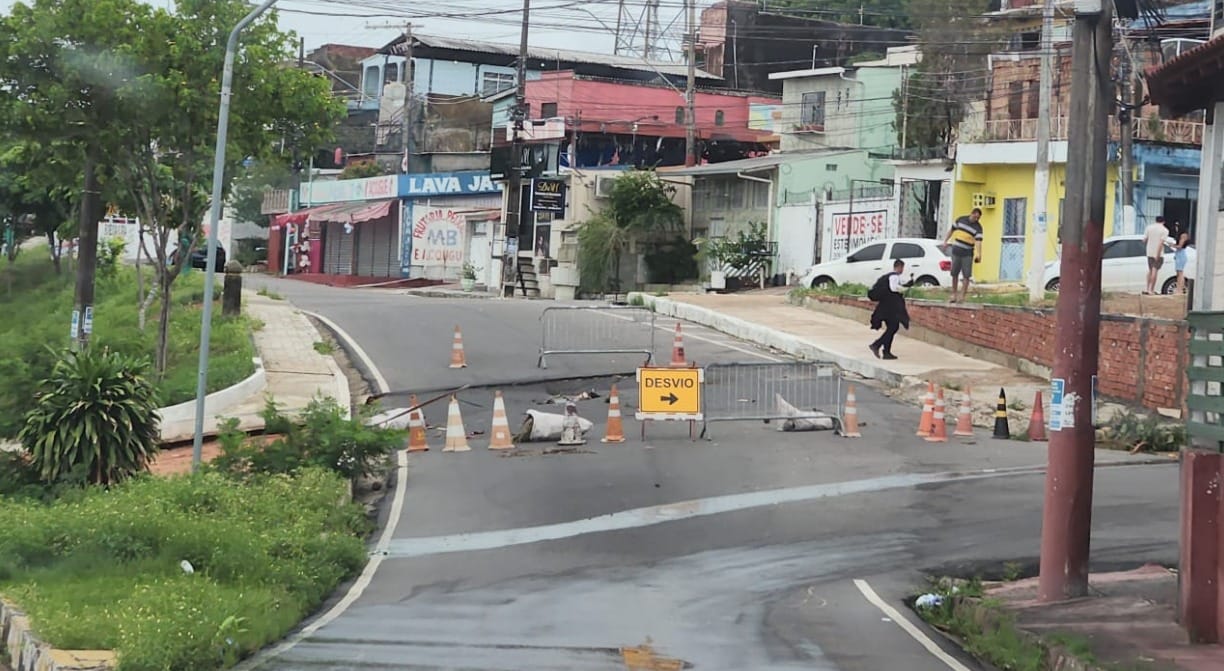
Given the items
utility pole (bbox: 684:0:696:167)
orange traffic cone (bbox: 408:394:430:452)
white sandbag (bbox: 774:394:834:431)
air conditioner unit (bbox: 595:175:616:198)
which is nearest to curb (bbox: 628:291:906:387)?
white sandbag (bbox: 774:394:834:431)

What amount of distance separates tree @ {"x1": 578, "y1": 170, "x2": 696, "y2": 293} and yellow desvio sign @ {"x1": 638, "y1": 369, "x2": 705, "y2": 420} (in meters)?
31.9

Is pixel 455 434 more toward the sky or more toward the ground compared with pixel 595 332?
more toward the ground

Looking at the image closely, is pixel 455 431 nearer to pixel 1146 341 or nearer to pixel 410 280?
pixel 1146 341

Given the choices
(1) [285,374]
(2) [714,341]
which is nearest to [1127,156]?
(2) [714,341]

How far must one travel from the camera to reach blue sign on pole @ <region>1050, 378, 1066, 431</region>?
1194 centimetres

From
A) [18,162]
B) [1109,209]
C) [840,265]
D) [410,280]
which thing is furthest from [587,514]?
[410,280]

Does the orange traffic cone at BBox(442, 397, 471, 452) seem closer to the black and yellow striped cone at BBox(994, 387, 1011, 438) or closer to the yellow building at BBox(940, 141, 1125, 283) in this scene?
the black and yellow striped cone at BBox(994, 387, 1011, 438)

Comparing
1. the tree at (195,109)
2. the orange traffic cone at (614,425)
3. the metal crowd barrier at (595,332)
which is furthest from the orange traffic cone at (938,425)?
the tree at (195,109)

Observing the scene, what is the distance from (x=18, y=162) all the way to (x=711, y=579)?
17.6 m

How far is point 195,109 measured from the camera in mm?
23156

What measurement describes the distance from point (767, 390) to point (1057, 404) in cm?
1063

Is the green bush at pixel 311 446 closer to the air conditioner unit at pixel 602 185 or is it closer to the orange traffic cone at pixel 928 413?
the orange traffic cone at pixel 928 413

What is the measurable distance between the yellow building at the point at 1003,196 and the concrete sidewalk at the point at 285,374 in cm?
1961

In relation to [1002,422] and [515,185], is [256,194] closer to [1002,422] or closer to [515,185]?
[515,185]
